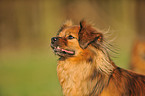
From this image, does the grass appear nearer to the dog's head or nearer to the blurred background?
the dog's head

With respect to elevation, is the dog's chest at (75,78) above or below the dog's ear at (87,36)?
below

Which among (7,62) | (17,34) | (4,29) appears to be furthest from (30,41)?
(7,62)

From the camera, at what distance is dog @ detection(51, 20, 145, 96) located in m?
4.15

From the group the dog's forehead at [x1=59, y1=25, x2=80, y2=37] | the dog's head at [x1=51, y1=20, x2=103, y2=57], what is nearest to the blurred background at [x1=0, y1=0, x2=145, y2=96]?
the dog's forehead at [x1=59, y1=25, x2=80, y2=37]

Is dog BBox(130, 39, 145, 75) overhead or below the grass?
overhead

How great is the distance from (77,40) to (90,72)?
0.67 meters

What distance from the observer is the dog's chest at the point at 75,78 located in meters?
4.28

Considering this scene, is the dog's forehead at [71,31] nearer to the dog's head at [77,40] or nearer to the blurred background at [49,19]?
the dog's head at [77,40]

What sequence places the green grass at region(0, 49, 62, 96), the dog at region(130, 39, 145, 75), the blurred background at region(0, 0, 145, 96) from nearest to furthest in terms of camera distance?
the green grass at region(0, 49, 62, 96) → the dog at region(130, 39, 145, 75) → the blurred background at region(0, 0, 145, 96)

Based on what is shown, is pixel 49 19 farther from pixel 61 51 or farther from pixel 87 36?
pixel 87 36

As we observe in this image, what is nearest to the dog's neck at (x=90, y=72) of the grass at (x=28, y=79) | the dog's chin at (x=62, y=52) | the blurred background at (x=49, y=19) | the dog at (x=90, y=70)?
the dog at (x=90, y=70)

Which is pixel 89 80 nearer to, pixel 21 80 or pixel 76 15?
pixel 21 80

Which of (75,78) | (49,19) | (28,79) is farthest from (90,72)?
(49,19)

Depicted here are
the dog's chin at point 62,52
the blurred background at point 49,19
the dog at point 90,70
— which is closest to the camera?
the dog at point 90,70
